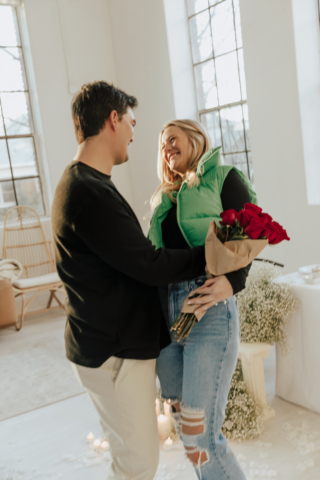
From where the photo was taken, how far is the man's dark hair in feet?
4.18

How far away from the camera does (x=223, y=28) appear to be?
4641 millimetres

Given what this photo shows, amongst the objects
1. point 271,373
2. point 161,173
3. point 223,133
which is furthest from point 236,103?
point 161,173

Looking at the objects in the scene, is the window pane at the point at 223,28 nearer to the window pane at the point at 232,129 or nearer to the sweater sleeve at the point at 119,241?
the window pane at the point at 232,129

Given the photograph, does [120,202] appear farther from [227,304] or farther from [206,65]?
[206,65]

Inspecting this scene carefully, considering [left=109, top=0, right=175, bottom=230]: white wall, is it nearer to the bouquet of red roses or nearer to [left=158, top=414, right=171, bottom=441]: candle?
[left=158, top=414, right=171, bottom=441]: candle

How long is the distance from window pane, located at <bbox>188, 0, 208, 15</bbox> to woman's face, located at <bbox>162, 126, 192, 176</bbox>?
12.3ft

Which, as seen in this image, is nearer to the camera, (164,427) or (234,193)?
(234,193)

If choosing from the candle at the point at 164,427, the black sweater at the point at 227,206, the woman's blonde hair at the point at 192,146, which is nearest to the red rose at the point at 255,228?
the black sweater at the point at 227,206

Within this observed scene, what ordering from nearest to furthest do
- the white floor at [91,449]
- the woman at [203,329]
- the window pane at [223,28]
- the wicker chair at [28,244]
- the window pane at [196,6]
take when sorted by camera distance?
the woman at [203,329]
the white floor at [91,449]
the window pane at [223,28]
the window pane at [196,6]
the wicker chair at [28,244]

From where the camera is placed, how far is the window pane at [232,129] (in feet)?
15.3

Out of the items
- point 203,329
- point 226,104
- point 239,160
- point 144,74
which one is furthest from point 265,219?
point 144,74

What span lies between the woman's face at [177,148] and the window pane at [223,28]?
3.33 meters

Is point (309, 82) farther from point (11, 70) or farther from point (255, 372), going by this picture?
point (11, 70)

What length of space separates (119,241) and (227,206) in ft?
1.47
